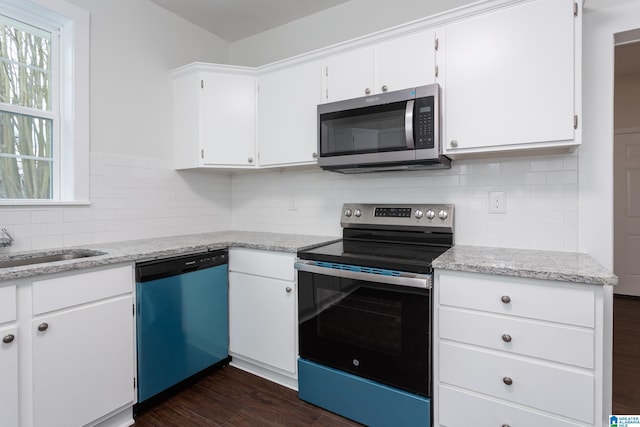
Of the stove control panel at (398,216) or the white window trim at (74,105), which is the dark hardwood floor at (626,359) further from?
the white window trim at (74,105)

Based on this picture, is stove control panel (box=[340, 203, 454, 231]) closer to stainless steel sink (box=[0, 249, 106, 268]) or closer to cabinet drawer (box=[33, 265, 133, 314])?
cabinet drawer (box=[33, 265, 133, 314])

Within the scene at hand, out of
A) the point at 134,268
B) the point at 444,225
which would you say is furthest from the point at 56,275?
the point at 444,225

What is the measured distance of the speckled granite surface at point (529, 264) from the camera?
4.28 feet

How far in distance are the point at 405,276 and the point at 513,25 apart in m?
1.37

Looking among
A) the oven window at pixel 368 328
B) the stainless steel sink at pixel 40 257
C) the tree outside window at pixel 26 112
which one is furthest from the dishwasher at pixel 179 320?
the tree outside window at pixel 26 112

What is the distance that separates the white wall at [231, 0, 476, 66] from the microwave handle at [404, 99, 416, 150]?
0.85 meters

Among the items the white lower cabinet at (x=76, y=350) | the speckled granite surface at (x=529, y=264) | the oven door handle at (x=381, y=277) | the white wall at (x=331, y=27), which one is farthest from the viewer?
the white wall at (x=331, y=27)

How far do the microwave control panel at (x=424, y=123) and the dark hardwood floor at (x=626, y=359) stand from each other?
6.04ft

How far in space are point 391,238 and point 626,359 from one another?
6.87ft

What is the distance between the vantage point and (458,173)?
2088 millimetres

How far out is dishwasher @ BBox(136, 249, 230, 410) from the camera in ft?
6.03

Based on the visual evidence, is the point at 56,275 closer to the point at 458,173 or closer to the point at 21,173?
the point at 21,173

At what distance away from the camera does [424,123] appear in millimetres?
1811

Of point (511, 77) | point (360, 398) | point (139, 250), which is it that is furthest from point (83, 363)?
point (511, 77)
